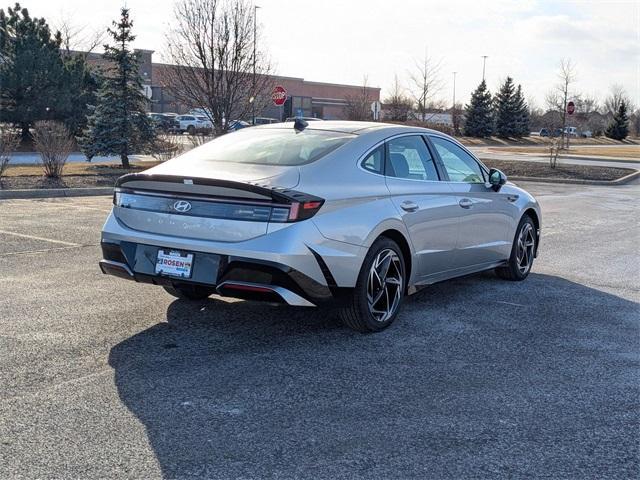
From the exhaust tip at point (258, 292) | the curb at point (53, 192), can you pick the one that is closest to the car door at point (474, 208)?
the exhaust tip at point (258, 292)

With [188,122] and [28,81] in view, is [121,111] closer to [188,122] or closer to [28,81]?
[28,81]

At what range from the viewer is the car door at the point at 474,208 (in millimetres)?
6613

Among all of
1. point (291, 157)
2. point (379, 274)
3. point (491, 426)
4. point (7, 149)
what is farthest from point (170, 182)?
point (7, 149)

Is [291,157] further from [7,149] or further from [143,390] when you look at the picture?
[7,149]

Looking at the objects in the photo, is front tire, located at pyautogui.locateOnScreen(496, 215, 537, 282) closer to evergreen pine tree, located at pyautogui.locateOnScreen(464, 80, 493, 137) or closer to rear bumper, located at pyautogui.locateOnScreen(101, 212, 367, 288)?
rear bumper, located at pyautogui.locateOnScreen(101, 212, 367, 288)

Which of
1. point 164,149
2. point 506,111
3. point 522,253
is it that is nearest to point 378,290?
point 522,253

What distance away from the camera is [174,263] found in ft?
16.3

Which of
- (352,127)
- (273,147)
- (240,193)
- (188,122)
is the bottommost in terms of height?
(240,193)

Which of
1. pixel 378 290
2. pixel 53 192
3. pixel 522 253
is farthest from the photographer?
pixel 53 192

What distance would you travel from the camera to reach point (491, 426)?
12.7ft

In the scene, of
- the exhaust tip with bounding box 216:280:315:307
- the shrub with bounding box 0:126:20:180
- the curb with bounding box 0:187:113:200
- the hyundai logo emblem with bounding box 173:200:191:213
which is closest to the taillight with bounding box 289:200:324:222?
the exhaust tip with bounding box 216:280:315:307

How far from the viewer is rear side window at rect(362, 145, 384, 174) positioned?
5.62 m

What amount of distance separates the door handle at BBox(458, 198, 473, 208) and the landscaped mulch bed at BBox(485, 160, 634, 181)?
18984 millimetres

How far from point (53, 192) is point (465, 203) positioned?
11.5 metres
